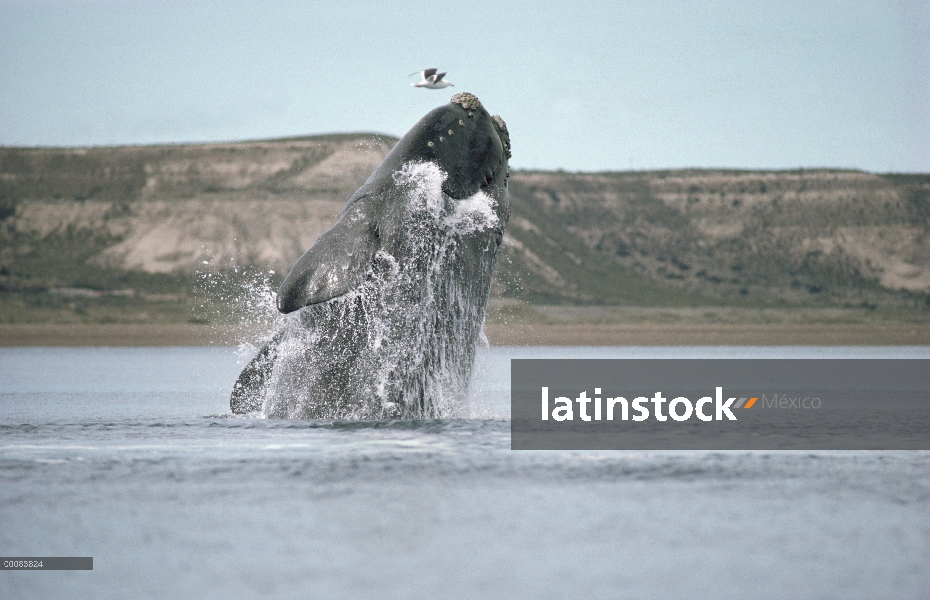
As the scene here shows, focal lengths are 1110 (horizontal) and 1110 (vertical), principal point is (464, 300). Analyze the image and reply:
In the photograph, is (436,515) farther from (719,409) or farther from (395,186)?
(719,409)

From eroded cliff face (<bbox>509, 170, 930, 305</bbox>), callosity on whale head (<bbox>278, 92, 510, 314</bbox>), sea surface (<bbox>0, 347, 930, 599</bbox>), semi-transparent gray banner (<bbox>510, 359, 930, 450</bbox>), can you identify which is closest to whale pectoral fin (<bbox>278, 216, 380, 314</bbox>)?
callosity on whale head (<bbox>278, 92, 510, 314</bbox>)

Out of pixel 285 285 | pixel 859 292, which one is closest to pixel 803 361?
pixel 285 285

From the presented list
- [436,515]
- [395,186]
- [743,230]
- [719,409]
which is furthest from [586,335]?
[743,230]

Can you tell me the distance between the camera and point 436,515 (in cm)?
1029

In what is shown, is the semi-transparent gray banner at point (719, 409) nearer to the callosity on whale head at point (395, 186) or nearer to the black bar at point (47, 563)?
the callosity on whale head at point (395, 186)

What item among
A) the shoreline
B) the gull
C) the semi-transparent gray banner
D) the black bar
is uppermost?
the gull

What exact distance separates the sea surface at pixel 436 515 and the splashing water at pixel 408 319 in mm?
482

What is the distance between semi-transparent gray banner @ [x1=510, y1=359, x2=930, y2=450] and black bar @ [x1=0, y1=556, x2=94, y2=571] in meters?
6.51

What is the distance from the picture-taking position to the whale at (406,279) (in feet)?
42.3

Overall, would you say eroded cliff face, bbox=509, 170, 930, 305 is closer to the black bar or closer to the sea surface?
the sea surface

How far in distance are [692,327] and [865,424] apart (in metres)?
55.2

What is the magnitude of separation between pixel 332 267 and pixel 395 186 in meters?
1.22

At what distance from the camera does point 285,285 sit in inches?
493

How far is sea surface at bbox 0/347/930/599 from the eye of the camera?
8.35m
